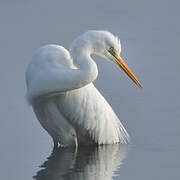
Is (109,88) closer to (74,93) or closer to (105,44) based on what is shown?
(74,93)

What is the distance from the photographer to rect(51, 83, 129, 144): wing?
1215 centimetres

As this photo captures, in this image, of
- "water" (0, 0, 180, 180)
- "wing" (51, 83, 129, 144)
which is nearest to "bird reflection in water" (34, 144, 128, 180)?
"water" (0, 0, 180, 180)

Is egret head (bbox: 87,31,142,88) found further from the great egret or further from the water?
the water

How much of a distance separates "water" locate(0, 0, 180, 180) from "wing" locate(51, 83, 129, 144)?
0.21 metres

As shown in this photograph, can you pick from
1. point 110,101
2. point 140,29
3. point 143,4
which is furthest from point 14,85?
point 143,4

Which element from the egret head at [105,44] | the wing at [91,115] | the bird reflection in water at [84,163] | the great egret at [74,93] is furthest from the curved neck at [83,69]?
the bird reflection in water at [84,163]

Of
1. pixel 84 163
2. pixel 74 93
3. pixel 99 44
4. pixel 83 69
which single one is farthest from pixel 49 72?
pixel 84 163

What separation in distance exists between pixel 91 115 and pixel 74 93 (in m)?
0.39

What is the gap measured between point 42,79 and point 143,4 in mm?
8207

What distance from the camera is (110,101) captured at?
13.9m

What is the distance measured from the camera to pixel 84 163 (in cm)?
1122

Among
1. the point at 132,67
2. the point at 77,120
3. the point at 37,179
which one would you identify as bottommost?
the point at 37,179

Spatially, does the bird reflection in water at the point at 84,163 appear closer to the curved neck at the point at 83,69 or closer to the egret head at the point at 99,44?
the curved neck at the point at 83,69

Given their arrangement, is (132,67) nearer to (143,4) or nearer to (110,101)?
(110,101)
